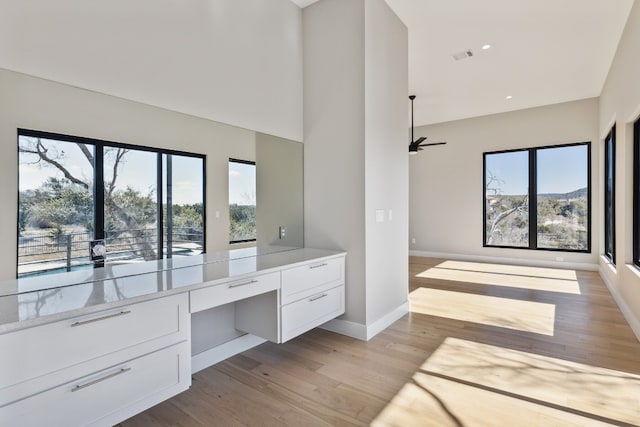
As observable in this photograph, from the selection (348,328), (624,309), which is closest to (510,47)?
(624,309)

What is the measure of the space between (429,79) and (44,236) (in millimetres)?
5008

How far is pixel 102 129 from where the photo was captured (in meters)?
1.98

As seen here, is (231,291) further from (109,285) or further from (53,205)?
(53,205)

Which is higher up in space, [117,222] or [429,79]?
[429,79]

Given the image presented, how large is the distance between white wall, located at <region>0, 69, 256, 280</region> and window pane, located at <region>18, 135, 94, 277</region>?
44 millimetres

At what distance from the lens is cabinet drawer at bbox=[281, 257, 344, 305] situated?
8.23ft

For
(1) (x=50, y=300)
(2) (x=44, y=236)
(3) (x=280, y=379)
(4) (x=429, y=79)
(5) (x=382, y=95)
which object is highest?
(4) (x=429, y=79)

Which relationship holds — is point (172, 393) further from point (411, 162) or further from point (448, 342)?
point (411, 162)

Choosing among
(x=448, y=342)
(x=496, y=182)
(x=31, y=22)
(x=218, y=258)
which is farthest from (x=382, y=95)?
(x=496, y=182)

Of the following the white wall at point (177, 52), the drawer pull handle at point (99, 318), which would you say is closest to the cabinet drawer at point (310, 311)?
the drawer pull handle at point (99, 318)

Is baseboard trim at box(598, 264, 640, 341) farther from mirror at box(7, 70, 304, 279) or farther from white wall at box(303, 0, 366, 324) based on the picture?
mirror at box(7, 70, 304, 279)

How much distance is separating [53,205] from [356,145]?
223 cm

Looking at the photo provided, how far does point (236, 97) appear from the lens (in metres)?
2.76

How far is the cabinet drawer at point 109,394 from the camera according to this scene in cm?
128
